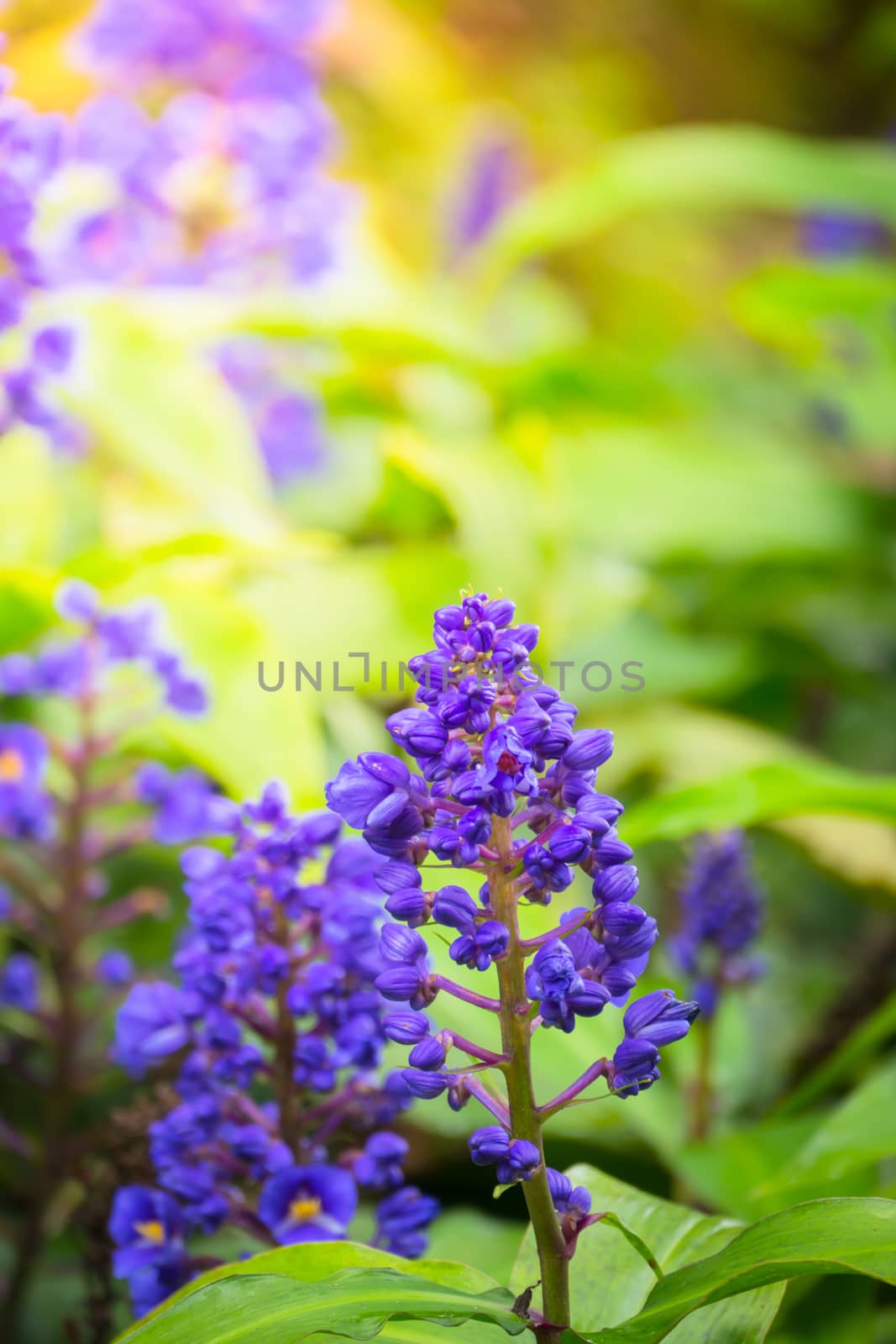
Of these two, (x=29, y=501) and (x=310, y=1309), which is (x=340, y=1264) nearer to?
(x=310, y=1309)

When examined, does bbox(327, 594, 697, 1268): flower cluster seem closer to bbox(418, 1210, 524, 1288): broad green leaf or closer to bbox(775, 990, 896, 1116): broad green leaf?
bbox(418, 1210, 524, 1288): broad green leaf

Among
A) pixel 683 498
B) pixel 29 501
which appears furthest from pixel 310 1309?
pixel 683 498

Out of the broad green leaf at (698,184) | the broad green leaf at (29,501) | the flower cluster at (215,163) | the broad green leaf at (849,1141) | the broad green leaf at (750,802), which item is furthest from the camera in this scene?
the broad green leaf at (698,184)

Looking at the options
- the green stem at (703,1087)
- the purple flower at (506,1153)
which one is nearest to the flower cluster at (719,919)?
the green stem at (703,1087)

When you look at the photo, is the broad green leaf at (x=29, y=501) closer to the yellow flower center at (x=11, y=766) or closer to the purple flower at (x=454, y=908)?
the yellow flower center at (x=11, y=766)

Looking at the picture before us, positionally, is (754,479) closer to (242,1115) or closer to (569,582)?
(569,582)

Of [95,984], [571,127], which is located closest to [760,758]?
[95,984]

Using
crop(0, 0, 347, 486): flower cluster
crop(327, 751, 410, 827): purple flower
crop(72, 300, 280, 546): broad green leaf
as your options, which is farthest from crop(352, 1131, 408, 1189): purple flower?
crop(0, 0, 347, 486): flower cluster
